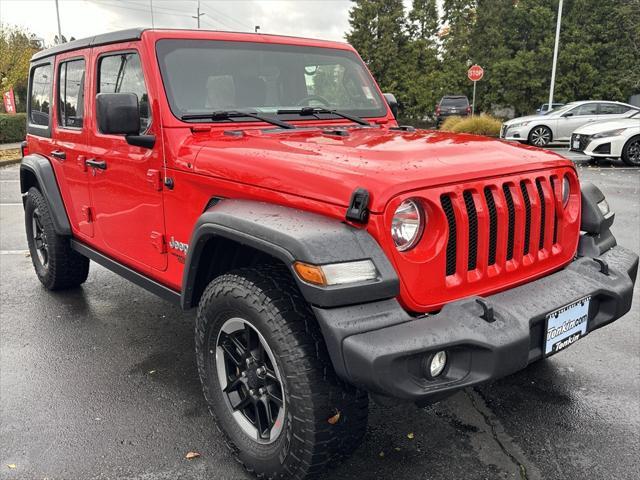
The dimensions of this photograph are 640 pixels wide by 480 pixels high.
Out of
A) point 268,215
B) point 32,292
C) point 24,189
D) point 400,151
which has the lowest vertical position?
point 32,292

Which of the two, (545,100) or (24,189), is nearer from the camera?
(24,189)

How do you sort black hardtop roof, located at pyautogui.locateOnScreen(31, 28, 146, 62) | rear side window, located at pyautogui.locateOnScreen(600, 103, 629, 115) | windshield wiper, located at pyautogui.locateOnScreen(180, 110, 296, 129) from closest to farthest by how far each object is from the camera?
windshield wiper, located at pyautogui.locateOnScreen(180, 110, 296, 129) < black hardtop roof, located at pyautogui.locateOnScreen(31, 28, 146, 62) < rear side window, located at pyautogui.locateOnScreen(600, 103, 629, 115)

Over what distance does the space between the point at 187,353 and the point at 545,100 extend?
29.3m

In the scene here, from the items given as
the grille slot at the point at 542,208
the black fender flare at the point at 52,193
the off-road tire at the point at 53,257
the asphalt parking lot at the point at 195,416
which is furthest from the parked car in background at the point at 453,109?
the grille slot at the point at 542,208

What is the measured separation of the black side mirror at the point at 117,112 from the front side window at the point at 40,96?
77.1 inches

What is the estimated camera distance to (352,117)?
12.3ft

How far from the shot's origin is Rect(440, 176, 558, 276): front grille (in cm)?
229

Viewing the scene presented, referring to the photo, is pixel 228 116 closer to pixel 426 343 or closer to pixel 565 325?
pixel 426 343

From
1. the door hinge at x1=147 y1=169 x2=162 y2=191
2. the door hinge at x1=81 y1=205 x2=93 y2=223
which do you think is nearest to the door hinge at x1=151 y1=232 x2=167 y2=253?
the door hinge at x1=147 y1=169 x2=162 y2=191

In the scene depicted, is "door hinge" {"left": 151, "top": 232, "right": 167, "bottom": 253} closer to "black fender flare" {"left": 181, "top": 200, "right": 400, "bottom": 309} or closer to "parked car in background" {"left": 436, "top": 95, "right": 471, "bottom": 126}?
"black fender flare" {"left": 181, "top": 200, "right": 400, "bottom": 309}

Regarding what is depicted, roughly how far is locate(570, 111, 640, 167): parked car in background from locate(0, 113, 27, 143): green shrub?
60.3ft

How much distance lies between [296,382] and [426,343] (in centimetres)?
52

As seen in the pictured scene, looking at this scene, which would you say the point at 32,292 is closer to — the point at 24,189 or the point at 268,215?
the point at 24,189

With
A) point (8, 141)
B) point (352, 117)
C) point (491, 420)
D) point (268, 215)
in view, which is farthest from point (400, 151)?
point (8, 141)
